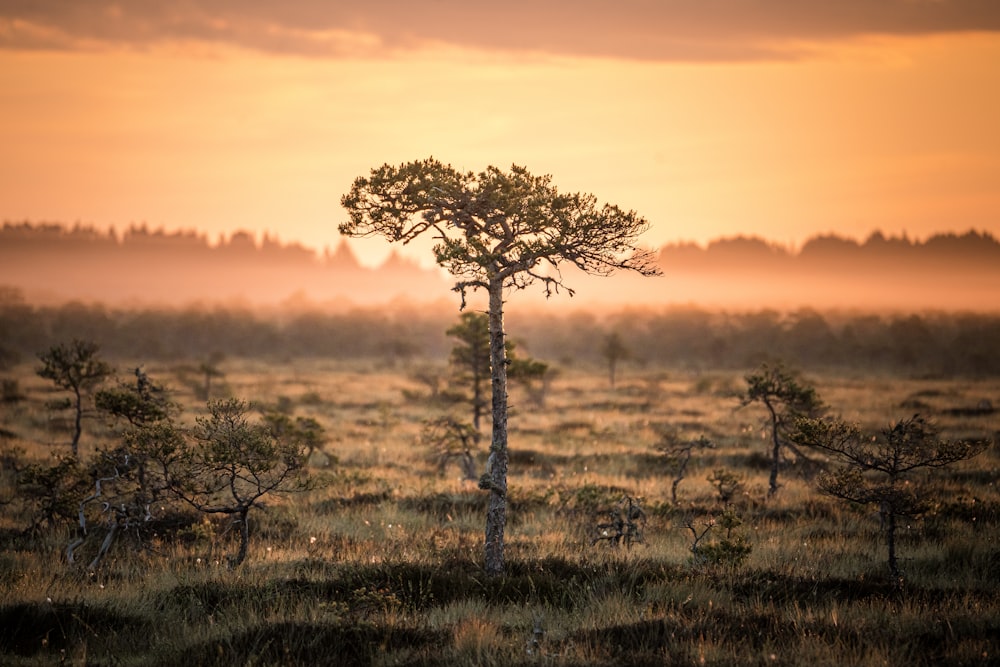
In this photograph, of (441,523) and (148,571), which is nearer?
(148,571)

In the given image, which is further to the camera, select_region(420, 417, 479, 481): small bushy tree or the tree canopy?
select_region(420, 417, 479, 481): small bushy tree

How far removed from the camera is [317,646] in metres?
7.48

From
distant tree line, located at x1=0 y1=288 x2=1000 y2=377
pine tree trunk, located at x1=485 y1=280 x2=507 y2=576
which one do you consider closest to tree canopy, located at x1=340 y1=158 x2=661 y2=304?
pine tree trunk, located at x1=485 y1=280 x2=507 y2=576

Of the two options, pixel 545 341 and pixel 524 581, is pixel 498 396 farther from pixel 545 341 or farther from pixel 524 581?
pixel 545 341

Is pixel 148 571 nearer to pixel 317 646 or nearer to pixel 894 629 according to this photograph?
pixel 317 646

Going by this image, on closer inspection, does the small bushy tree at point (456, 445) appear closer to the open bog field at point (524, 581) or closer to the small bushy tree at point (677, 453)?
the open bog field at point (524, 581)

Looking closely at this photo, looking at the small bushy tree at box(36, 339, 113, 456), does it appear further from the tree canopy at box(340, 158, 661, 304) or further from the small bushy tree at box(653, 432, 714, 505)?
the small bushy tree at box(653, 432, 714, 505)

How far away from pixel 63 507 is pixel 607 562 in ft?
31.7

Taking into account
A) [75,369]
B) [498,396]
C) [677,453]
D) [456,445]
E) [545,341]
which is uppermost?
[545,341]

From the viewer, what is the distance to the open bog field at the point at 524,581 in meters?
Result: 7.43

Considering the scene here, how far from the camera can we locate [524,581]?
9.69 meters

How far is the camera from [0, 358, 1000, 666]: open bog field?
24.4 feet

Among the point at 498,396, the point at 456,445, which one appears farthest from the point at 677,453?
the point at 498,396

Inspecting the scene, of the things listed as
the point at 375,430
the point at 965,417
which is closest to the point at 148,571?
the point at 375,430
